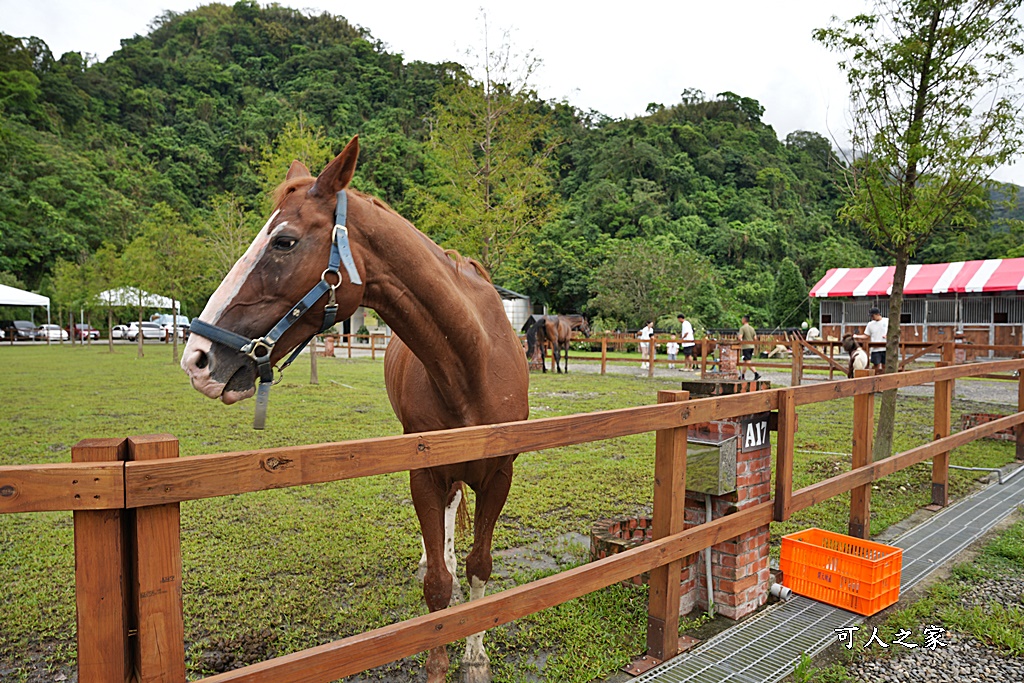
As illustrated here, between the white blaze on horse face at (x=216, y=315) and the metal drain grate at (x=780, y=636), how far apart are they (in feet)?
6.94

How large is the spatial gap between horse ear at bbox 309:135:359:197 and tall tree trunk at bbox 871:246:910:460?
20.6ft

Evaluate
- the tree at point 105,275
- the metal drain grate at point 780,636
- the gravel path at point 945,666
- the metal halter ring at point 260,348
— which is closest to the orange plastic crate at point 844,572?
the metal drain grate at point 780,636

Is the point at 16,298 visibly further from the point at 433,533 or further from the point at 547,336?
the point at 433,533

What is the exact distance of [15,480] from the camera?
122cm

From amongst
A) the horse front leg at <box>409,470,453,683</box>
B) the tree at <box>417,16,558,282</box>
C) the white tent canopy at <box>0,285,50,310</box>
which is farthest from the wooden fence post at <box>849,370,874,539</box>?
the white tent canopy at <box>0,285,50,310</box>

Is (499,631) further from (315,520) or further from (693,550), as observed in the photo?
(315,520)

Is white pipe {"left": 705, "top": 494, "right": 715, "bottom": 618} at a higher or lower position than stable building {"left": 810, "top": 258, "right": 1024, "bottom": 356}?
lower

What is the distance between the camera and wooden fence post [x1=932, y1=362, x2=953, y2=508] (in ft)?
16.9

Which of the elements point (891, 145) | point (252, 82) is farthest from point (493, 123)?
point (252, 82)

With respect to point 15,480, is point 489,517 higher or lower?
lower

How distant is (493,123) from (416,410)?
1070 cm

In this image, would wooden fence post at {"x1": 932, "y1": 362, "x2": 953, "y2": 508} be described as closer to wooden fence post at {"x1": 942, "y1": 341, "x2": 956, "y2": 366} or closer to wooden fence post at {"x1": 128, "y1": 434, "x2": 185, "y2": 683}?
wooden fence post at {"x1": 942, "y1": 341, "x2": 956, "y2": 366}

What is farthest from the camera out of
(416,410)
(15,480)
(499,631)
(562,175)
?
(562,175)

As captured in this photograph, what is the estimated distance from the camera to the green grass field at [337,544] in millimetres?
2867
